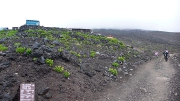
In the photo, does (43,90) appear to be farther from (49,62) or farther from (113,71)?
(113,71)

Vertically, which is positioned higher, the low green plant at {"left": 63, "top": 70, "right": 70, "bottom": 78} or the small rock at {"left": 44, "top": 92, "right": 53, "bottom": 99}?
the low green plant at {"left": 63, "top": 70, "right": 70, "bottom": 78}

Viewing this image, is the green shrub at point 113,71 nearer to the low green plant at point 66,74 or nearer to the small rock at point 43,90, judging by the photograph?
the low green plant at point 66,74

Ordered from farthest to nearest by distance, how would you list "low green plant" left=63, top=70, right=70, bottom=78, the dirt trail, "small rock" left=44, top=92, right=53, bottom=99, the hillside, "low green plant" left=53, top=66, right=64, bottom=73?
"low green plant" left=53, top=66, right=64, bottom=73
"low green plant" left=63, top=70, right=70, bottom=78
the dirt trail
the hillside
"small rock" left=44, top=92, right=53, bottom=99

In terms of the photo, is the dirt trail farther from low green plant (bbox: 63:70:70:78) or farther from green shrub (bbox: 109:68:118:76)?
low green plant (bbox: 63:70:70:78)

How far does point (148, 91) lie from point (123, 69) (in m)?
5.15

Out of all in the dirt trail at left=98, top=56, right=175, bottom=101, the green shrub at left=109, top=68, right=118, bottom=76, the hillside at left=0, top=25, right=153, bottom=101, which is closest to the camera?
the hillside at left=0, top=25, right=153, bottom=101

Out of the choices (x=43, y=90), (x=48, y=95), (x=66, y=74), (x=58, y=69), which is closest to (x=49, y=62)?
(x=58, y=69)

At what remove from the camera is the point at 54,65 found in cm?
1462

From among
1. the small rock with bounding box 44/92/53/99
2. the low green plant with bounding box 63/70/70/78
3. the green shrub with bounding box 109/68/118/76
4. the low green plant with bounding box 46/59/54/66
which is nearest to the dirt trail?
the green shrub with bounding box 109/68/118/76

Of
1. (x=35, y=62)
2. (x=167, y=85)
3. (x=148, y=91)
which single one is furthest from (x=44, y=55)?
(x=167, y=85)

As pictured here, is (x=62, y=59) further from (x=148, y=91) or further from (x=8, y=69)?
(x=148, y=91)

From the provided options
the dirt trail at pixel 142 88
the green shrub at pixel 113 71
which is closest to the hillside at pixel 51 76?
the green shrub at pixel 113 71

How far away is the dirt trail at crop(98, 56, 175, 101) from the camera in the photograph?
13.6 meters

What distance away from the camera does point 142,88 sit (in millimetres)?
15234
